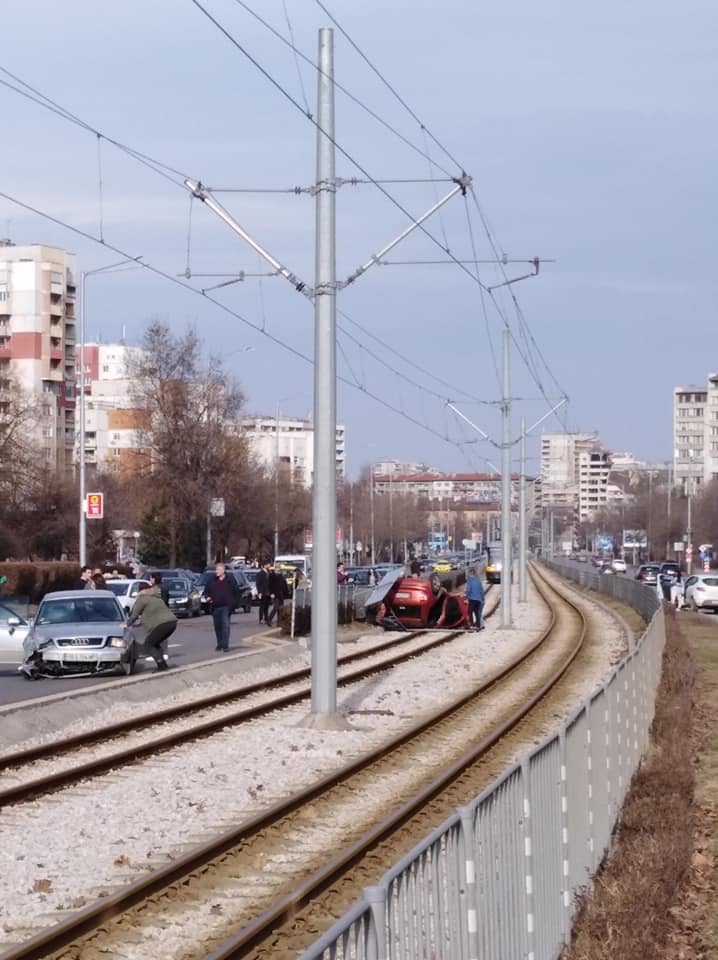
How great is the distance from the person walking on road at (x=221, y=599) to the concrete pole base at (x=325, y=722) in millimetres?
11124

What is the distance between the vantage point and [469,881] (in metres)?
6.46

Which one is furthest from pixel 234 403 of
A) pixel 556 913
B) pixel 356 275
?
pixel 556 913

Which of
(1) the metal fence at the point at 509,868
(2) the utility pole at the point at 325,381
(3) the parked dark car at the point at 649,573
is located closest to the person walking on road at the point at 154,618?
(2) the utility pole at the point at 325,381

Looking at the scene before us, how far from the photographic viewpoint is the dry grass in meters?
8.75

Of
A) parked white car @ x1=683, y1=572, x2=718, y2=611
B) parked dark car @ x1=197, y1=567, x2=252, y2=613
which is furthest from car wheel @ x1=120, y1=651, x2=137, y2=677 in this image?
parked white car @ x1=683, y1=572, x2=718, y2=611

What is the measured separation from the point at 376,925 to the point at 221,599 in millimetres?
27604

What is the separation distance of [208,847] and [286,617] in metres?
29.3

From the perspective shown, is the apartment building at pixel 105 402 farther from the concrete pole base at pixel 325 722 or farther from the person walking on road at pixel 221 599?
the concrete pole base at pixel 325 722

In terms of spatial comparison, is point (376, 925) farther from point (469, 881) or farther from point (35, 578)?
point (35, 578)

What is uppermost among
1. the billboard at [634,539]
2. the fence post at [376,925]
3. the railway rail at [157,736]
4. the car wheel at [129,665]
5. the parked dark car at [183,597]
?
the billboard at [634,539]

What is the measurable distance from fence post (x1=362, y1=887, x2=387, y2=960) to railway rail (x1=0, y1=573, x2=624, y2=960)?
3.05 meters

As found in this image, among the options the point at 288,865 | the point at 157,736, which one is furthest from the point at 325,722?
the point at 288,865

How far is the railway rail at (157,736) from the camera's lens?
52.5 feet

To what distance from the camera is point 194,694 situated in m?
26.8
